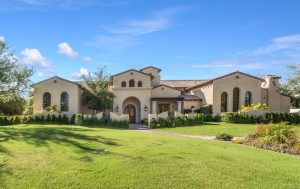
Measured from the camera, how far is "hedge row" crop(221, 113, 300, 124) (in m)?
37.9

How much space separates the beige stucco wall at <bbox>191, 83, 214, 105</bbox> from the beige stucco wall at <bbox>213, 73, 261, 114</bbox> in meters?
0.70

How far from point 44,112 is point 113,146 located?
82.1 feet

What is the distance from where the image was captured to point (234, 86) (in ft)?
142

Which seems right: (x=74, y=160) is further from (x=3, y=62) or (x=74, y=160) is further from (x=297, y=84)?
(x=297, y=84)

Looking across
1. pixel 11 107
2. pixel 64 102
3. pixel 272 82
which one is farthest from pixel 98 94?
pixel 272 82

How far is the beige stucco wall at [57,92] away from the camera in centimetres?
4138

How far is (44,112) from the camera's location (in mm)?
36906

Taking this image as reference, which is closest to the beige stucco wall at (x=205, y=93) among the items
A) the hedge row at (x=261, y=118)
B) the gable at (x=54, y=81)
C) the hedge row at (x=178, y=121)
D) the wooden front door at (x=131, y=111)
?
the hedge row at (x=261, y=118)

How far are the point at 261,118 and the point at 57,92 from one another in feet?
76.5

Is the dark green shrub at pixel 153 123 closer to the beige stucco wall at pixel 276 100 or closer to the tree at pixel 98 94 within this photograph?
the tree at pixel 98 94

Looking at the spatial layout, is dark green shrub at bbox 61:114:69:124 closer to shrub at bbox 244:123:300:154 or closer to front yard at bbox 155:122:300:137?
front yard at bbox 155:122:300:137

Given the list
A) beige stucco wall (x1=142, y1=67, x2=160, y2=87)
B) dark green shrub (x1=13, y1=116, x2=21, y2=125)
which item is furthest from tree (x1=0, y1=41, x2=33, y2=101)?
beige stucco wall (x1=142, y1=67, x2=160, y2=87)

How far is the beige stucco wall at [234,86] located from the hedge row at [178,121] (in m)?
6.93

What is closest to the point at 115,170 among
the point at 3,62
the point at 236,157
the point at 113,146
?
the point at 113,146
